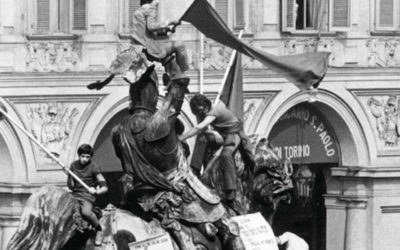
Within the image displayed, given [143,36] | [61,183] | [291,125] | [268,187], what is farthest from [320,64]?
[291,125]

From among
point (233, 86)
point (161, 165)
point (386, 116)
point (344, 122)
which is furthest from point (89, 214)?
point (386, 116)

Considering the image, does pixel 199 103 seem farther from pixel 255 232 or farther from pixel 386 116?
pixel 386 116

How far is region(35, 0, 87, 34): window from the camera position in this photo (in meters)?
43.6

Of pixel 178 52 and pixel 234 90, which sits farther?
pixel 234 90

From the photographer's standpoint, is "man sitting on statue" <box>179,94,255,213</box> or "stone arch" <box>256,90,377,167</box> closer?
"man sitting on statue" <box>179,94,255,213</box>

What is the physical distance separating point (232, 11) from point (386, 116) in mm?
4134

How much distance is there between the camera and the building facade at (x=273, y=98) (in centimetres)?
4309

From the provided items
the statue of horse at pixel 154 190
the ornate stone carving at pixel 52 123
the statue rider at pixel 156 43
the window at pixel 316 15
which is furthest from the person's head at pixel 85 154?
the window at pixel 316 15

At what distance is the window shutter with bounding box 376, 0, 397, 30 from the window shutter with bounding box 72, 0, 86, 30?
6.74m

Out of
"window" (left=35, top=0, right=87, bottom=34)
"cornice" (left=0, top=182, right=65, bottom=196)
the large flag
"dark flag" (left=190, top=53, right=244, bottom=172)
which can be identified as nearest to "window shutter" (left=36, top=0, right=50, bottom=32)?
"window" (left=35, top=0, right=87, bottom=34)

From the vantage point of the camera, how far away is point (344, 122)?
158ft

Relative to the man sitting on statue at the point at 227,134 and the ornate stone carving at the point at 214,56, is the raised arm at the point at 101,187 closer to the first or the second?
the man sitting on statue at the point at 227,134

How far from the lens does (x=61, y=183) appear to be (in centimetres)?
4297

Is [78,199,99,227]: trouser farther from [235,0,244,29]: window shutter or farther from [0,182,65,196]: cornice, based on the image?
[235,0,244,29]: window shutter
